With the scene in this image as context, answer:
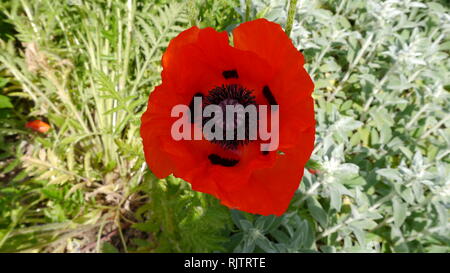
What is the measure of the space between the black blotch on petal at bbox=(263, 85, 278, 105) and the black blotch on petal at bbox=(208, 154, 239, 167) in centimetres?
34

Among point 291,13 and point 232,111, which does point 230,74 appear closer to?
point 232,111

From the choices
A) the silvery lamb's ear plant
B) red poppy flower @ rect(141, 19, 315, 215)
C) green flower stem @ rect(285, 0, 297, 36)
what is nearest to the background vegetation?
the silvery lamb's ear plant

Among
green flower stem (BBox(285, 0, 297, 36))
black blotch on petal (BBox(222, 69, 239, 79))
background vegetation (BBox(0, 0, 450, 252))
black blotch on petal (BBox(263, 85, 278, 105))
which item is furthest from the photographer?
background vegetation (BBox(0, 0, 450, 252))

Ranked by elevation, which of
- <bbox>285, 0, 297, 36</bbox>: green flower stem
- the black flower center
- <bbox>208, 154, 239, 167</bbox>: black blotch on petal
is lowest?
<bbox>208, 154, 239, 167</bbox>: black blotch on petal

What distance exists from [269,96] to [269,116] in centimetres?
9

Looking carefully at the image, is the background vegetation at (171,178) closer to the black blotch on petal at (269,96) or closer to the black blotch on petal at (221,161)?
the black blotch on petal at (221,161)

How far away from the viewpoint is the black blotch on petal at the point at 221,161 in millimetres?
1480

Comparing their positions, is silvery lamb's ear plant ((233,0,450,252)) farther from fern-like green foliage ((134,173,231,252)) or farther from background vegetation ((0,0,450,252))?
fern-like green foliage ((134,173,231,252))

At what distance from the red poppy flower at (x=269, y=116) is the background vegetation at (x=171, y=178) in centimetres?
59

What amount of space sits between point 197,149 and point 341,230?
1.55m

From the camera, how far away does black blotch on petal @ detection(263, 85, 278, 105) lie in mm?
1406

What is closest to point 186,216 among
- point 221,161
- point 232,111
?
point 221,161

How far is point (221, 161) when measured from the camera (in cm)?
150

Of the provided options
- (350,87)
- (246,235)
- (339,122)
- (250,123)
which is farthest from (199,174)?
(350,87)
